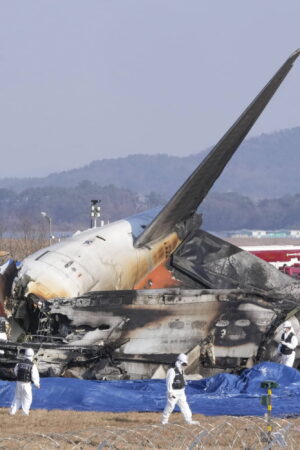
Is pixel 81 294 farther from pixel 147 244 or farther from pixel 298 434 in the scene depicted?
pixel 298 434

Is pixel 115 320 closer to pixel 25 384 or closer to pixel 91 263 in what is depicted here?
pixel 91 263

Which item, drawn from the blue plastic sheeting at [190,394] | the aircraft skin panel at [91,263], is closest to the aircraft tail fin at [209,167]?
the aircraft skin panel at [91,263]

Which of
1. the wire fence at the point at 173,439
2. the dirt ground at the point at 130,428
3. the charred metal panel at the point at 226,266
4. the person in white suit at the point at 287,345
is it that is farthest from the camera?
the charred metal panel at the point at 226,266

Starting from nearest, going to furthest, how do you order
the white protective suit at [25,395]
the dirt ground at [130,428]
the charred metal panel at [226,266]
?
the dirt ground at [130,428] → the white protective suit at [25,395] → the charred metal panel at [226,266]

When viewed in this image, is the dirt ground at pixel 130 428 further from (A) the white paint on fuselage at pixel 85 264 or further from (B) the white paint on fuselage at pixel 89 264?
(A) the white paint on fuselage at pixel 85 264

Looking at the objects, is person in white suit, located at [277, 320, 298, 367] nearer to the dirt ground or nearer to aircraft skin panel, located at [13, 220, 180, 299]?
the dirt ground

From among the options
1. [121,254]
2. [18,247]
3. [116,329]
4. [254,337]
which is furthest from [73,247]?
[18,247]

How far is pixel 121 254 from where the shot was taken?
34.9m

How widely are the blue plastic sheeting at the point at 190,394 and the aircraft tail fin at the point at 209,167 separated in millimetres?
9493

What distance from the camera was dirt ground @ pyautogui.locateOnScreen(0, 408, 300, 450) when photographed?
784 inches

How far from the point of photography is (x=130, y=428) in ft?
66.9

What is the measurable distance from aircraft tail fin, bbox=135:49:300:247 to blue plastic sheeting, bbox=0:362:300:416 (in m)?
9.49

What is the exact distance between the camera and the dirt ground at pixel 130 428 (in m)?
19.9

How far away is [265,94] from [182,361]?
16163 millimetres
